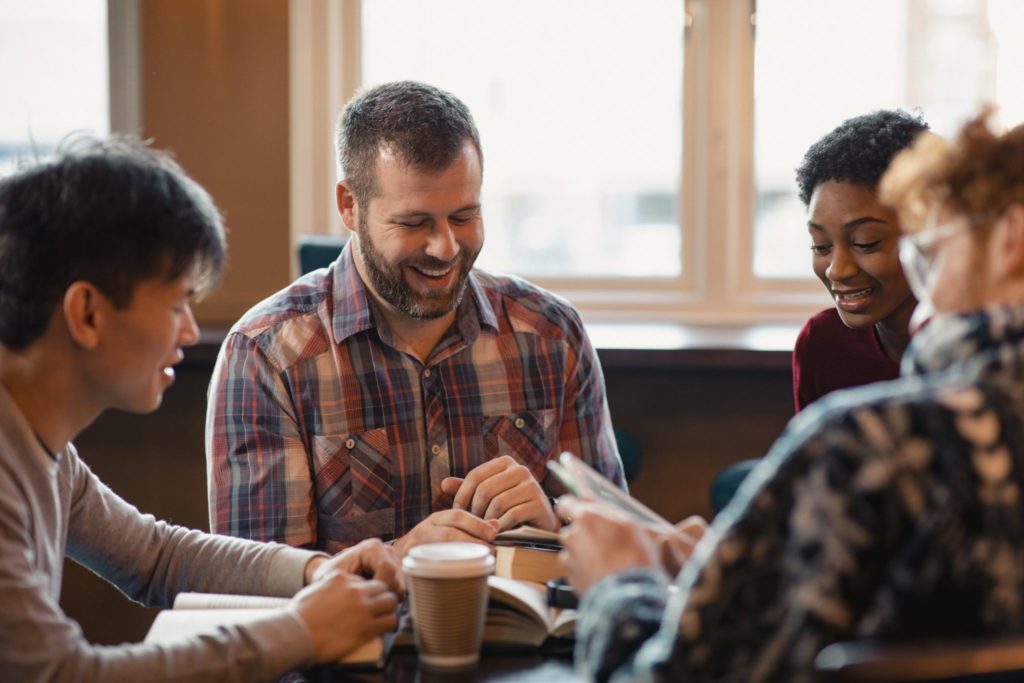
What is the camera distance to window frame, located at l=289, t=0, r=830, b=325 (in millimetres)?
3301

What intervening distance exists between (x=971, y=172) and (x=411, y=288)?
1029mm

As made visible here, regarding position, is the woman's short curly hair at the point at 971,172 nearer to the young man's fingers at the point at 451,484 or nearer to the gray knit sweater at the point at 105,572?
the gray knit sweater at the point at 105,572

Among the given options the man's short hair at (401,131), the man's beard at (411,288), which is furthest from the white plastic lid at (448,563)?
the man's short hair at (401,131)

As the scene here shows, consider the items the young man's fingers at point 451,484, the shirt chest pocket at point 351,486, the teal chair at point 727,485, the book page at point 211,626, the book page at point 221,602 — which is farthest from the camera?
the teal chair at point 727,485

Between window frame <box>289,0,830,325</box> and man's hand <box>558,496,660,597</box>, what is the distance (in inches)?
86.8

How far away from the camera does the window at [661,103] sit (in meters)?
3.29

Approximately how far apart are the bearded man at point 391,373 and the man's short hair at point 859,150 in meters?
0.49

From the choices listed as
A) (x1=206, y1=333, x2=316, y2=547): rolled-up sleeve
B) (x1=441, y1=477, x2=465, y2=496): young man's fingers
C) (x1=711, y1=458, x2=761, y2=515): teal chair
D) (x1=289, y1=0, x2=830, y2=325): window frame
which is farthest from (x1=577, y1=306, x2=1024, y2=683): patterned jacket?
(x1=289, y1=0, x2=830, y2=325): window frame

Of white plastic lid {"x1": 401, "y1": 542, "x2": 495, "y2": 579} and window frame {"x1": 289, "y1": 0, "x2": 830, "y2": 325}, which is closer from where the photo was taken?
white plastic lid {"x1": 401, "y1": 542, "x2": 495, "y2": 579}

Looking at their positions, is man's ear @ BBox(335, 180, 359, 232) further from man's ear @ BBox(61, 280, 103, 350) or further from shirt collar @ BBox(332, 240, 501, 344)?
man's ear @ BBox(61, 280, 103, 350)

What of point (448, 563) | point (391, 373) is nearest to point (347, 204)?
point (391, 373)

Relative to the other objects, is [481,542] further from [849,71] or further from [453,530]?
[849,71]

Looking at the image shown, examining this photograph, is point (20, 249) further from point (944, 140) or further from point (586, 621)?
point (944, 140)

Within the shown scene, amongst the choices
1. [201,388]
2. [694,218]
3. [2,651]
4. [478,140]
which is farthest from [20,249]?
[694,218]
